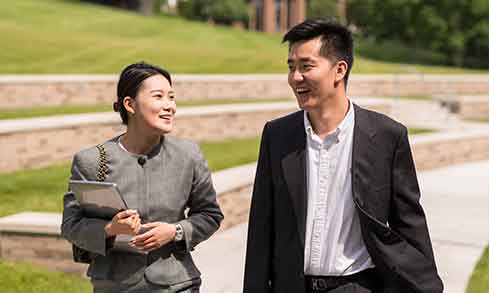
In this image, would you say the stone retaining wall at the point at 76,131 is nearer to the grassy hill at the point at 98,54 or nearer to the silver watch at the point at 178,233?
the silver watch at the point at 178,233

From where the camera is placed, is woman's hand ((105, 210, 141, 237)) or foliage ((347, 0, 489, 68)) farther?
foliage ((347, 0, 489, 68))

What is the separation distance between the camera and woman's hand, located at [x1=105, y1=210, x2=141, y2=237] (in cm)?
309

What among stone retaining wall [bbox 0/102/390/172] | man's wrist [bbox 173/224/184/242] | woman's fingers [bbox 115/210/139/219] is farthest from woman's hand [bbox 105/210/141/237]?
stone retaining wall [bbox 0/102/390/172]

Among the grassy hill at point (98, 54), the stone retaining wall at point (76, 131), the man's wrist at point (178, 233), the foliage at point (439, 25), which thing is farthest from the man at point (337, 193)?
the foliage at point (439, 25)

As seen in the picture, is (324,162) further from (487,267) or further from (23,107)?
(23,107)

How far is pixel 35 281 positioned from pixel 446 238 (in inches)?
197

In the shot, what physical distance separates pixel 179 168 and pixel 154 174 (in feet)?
0.42

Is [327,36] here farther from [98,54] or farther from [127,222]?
[98,54]

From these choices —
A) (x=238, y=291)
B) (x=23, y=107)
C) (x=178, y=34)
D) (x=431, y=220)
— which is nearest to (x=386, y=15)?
(x=178, y=34)

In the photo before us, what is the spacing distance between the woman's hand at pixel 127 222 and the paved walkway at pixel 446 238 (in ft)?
11.0

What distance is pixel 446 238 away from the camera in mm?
8547

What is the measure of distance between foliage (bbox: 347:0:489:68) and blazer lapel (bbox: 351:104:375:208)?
4471 centimetres

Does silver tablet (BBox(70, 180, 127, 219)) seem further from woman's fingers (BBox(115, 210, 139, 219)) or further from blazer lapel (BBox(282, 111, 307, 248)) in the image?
blazer lapel (BBox(282, 111, 307, 248))

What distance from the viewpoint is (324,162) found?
9.60 ft
